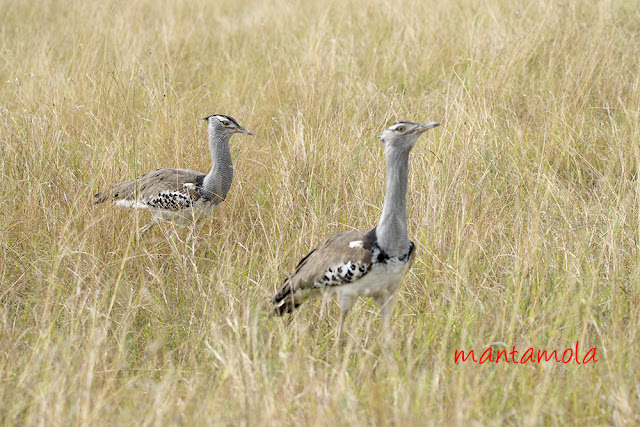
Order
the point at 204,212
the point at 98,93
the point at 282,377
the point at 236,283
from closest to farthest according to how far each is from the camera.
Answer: the point at 282,377 → the point at 236,283 → the point at 204,212 → the point at 98,93

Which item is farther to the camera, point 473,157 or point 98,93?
point 98,93

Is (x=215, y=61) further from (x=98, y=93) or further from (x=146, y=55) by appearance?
A: (x=98, y=93)

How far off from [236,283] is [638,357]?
1.76 meters

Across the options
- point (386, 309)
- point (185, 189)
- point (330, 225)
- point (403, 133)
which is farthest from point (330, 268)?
point (185, 189)

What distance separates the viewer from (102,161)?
4359mm

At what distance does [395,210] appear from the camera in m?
2.95

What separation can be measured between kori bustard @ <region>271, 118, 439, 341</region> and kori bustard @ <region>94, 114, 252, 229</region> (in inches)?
46.7

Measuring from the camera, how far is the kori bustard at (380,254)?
2.92m

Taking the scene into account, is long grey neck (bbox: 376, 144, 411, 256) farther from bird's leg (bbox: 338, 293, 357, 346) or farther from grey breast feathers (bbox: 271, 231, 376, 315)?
bird's leg (bbox: 338, 293, 357, 346)

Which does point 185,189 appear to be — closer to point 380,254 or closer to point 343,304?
point 343,304

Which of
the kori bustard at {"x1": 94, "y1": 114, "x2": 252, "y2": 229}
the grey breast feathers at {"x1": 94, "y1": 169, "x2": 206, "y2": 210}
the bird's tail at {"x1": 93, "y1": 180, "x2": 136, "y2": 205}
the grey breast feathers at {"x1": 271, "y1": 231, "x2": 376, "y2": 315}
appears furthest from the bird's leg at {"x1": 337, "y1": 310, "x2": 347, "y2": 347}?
the bird's tail at {"x1": 93, "y1": 180, "x2": 136, "y2": 205}

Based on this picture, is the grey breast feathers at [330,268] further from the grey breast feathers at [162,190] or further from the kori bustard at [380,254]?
the grey breast feathers at [162,190]

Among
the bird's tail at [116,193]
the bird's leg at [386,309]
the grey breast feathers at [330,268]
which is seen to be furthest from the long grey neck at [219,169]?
the bird's leg at [386,309]

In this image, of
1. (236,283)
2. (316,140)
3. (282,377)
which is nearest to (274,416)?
(282,377)
